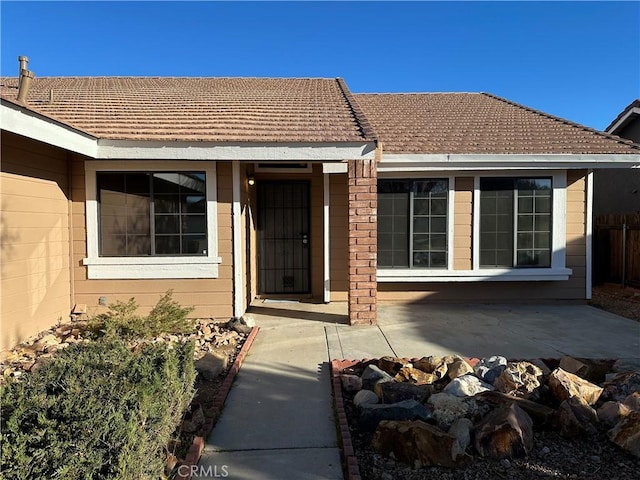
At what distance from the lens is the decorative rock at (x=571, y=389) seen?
3.38 m

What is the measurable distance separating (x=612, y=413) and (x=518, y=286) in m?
4.97

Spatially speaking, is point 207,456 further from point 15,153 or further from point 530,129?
point 530,129

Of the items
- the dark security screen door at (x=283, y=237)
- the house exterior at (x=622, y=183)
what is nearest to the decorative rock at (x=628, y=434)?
the dark security screen door at (x=283, y=237)

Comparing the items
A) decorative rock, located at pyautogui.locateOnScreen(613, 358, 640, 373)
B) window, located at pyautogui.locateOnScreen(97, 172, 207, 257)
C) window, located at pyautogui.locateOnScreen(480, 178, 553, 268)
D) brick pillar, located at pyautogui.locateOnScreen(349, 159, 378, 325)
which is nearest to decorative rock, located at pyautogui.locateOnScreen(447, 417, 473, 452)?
decorative rock, located at pyautogui.locateOnScreen(613, 358, 640, 373)

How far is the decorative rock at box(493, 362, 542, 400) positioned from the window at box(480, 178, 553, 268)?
13.5ft

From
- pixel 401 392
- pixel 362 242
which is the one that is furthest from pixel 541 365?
pixel 362 242

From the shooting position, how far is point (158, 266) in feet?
21.1

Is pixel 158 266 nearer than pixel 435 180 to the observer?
Yes

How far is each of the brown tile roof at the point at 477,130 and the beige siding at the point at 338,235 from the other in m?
1.15

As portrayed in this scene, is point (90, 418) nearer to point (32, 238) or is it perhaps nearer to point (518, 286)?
point (32, 238)

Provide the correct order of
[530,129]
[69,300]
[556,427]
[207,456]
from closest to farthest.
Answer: [207,456], [556,427], [69,300], [530,129]

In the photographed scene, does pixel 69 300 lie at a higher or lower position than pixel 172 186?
lower

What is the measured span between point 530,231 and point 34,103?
9.19 m

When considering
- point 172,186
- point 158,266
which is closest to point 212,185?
point 172,186
